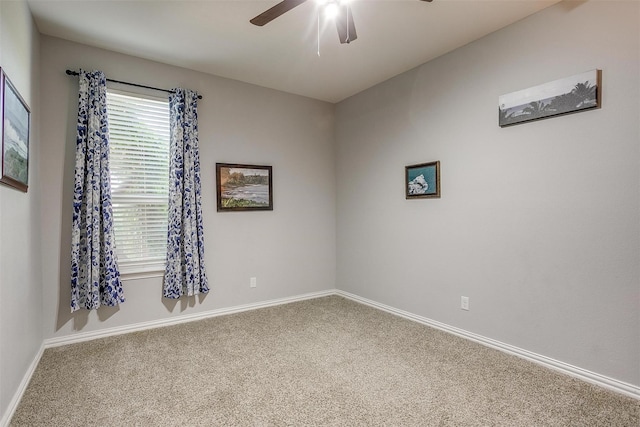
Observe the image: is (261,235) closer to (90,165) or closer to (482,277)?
(90,165)

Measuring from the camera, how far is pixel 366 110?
13.6ft

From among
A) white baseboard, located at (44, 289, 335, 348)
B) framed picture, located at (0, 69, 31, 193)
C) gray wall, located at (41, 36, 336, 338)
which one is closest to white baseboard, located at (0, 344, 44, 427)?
white baseboard, located at (44, 289, 335, 348)

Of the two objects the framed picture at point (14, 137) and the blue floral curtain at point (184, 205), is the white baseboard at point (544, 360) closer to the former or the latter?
the blue floral curtain at point (184, 205)

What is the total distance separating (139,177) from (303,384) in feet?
8.11

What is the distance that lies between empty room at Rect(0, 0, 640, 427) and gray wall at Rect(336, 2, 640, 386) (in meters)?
0.02

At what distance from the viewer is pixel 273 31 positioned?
2.76 metres

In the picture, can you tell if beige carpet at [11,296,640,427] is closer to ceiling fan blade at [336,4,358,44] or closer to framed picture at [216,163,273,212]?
framed picture at [216,163,273,212]

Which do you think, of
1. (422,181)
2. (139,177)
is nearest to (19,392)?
(139,177)

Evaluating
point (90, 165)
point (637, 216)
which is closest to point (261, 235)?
point (90, 165)

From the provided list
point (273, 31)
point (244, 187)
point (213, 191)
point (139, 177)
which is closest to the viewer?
point (273, 31)

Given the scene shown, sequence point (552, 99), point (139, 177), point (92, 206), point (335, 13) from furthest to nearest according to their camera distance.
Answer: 1. point (139, 177)
2. point (92, 206)
3. point (552, 99)
4. point (335, 13)

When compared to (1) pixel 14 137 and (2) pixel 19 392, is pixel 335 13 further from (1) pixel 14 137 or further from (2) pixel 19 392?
(2) pixel 19 392

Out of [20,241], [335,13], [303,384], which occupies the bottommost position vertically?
[303,384]

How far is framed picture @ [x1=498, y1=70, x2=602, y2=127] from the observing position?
88.4 inches
